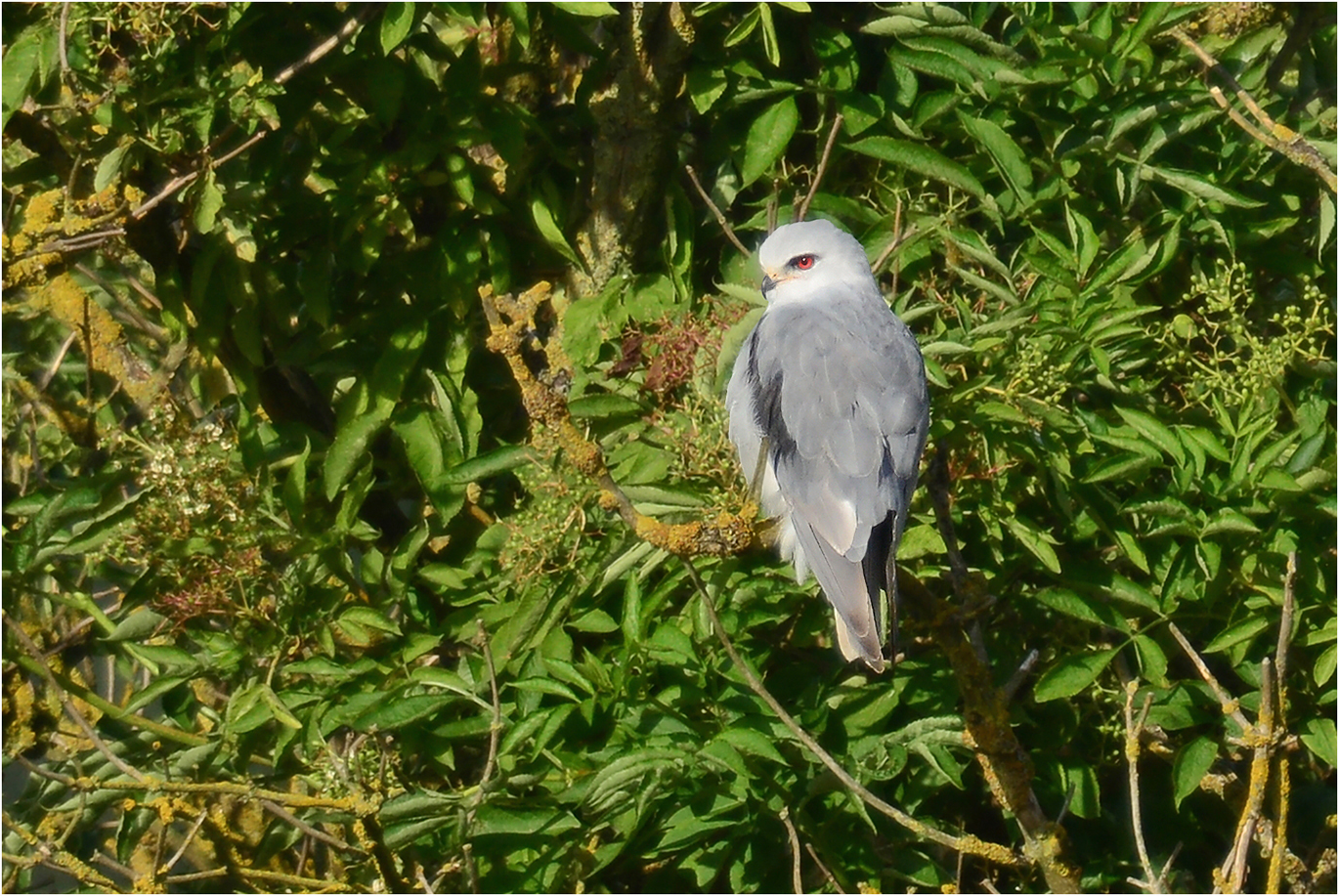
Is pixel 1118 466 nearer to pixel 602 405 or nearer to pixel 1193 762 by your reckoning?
pixel 1193 762

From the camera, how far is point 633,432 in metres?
2.98

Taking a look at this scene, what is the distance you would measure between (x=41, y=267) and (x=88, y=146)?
310 millimetres

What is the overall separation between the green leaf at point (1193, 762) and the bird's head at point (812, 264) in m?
1.11

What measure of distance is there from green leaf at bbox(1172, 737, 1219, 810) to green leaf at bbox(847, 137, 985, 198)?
1179 mm

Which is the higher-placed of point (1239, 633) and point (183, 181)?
point (183, 181)

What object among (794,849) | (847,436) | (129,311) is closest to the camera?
(794,849)

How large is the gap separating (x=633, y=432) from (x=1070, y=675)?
0.98 meters

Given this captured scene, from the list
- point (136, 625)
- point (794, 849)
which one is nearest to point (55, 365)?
point (136, 625)

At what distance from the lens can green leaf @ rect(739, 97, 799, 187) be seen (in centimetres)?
310

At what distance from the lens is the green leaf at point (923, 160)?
307 cm

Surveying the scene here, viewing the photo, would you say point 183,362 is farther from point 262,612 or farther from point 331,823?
point 331,823

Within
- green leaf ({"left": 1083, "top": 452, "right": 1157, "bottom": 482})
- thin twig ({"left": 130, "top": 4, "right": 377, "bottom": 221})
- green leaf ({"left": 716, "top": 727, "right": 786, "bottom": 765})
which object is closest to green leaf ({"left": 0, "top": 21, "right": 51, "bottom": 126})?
thin twig ({"left": 130, "top": 4, "right": 377, "bottom": 221})

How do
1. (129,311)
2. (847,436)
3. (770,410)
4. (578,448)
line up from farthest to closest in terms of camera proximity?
(129,311) < (770,410) < (847,436) < (578,448)

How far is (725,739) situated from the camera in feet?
8.74
